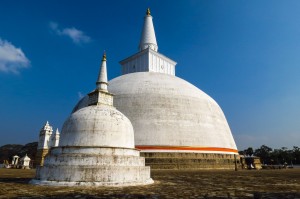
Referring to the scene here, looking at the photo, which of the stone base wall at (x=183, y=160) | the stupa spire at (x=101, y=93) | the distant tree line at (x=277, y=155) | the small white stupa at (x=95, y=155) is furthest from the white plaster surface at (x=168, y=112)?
the distant tree line at (x=277, y=155)

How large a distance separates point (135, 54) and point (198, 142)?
20026 mm

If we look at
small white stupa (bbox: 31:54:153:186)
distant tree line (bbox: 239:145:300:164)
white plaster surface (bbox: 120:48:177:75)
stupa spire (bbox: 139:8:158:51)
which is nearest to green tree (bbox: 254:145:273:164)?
distant tree line (bbox: 239:145:300:164)

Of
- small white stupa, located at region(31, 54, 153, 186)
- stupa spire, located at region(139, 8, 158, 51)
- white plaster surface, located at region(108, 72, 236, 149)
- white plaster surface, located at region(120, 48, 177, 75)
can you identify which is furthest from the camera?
stupa spire, located at region(139, 8, 158, 51)

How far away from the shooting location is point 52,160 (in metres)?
13.0

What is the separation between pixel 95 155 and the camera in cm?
1269

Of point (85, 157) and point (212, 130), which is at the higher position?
point (212, 130)

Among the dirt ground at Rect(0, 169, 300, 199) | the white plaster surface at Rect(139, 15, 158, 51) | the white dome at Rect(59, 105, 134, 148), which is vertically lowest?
the dirt ground at Rect(0, 169, 300, 199)

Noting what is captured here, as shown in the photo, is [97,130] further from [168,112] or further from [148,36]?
[148,36]

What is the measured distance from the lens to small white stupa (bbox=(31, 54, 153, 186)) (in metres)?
12.2

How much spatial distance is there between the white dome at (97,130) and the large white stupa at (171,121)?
1224 centimetres

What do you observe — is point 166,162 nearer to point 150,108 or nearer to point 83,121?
point 150,108

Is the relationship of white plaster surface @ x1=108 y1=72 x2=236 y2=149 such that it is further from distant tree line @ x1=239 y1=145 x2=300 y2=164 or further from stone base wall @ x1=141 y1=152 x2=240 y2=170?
distant tree line @ x1=239 y1=145 x2=300 y2=164

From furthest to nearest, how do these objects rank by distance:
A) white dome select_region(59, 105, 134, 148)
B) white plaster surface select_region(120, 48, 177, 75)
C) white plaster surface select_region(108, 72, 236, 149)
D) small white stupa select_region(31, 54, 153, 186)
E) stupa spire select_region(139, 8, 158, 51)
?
stupa spire select_region(139, 8, 158, 51), white plaster surface select_region(120, 48, 177, 75), white plaster surface select_region(108, 72, 236, 149), white dome select_region(59, 105, 134, 148), small white stupa select_region(31, 54, 153, 186)

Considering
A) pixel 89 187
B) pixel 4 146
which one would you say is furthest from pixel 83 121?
pixel 4 146
